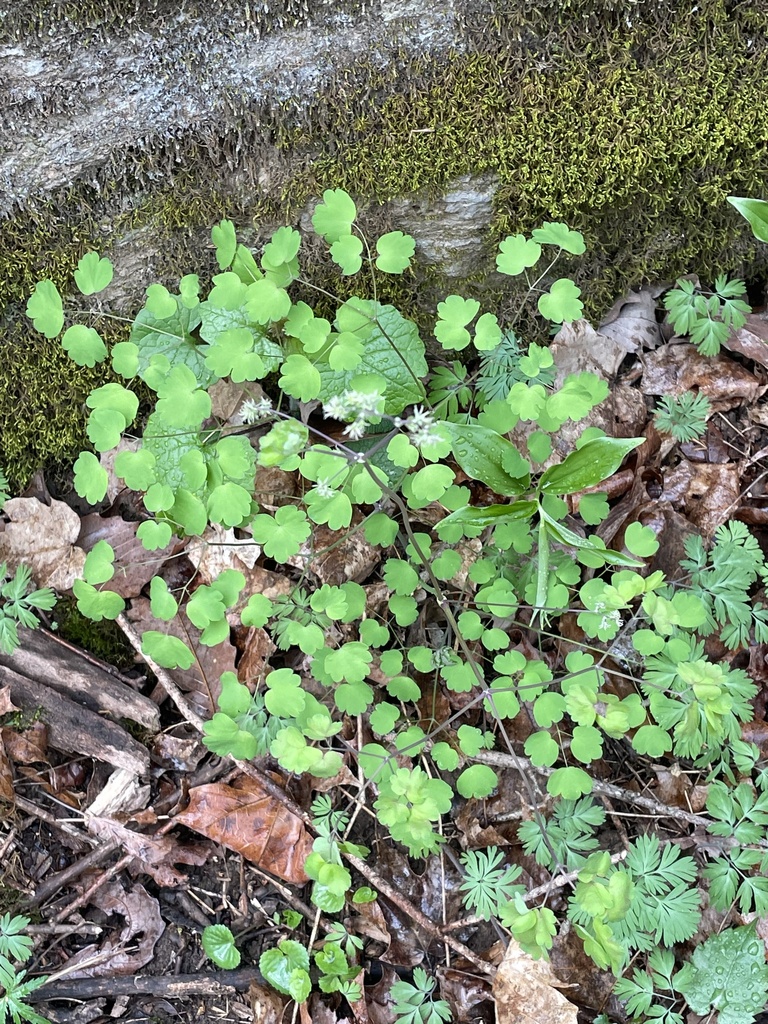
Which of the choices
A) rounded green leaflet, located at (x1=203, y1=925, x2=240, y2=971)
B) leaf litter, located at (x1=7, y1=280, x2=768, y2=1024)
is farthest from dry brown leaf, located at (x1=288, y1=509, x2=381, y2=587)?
rounded green leaflet, located at (x1=203, y1=925, x2=240, y2=971)

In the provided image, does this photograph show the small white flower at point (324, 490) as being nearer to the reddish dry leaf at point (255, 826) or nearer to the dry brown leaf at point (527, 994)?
the reddish dry leaf at point (255, 826)

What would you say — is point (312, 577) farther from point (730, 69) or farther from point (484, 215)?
point (730, 69)

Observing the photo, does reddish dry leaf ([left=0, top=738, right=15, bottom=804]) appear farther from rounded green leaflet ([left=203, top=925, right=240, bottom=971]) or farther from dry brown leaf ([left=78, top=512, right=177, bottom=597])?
rounded green leaflet ([left=203, top=925, right=240, bottom=971])

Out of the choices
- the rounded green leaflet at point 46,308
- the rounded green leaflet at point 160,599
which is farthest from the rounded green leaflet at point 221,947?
the rounded green leaflet at point 46,308

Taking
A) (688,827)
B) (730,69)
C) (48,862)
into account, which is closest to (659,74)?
(730,69)

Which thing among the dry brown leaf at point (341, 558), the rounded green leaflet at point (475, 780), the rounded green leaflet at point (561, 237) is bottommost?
the rounded green leaflet at point (475, 780)
